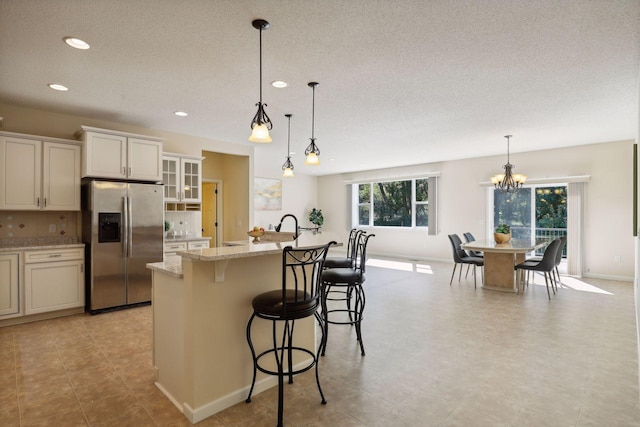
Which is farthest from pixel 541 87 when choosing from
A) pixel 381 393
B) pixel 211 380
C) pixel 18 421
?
pixel 18 421

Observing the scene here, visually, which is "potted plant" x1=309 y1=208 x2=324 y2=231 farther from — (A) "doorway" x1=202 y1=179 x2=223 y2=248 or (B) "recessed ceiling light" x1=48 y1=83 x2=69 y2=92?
(B) "recessed ceiling light" x1=48 y1=83 x2=69 y2=92

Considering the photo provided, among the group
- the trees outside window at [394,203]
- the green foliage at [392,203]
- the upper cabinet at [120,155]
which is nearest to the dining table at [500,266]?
the trees outside window at [394,203]

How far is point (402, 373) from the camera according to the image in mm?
2639

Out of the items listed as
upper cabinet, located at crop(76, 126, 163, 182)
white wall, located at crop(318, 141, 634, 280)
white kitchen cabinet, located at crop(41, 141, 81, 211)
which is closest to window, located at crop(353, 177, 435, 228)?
white wall, located at crop(318, 141, 634, 280)

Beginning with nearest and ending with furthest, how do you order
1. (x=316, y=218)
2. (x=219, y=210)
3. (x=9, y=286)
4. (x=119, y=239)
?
1. (x=9, y=286)
2. (x=119, y=239)
3. (x=219, y=210)
4. (x=316, y=218)

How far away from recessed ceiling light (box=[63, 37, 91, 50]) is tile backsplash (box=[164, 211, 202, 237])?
3244 mm

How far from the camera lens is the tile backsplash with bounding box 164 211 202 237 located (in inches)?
222

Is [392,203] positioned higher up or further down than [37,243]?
higher up

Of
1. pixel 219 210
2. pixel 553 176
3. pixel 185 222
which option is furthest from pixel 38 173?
pixel 553 176

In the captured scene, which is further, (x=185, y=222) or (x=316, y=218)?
(x=316, y=218)

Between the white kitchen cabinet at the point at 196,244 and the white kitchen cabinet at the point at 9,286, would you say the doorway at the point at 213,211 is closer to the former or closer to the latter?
the white kitchen cabinet at the point at 196,244

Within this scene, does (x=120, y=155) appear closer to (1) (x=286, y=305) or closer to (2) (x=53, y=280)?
(2) (x=53, y=280)

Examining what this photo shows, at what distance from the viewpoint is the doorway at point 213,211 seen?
7.09 meters

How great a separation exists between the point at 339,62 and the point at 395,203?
277 inches
